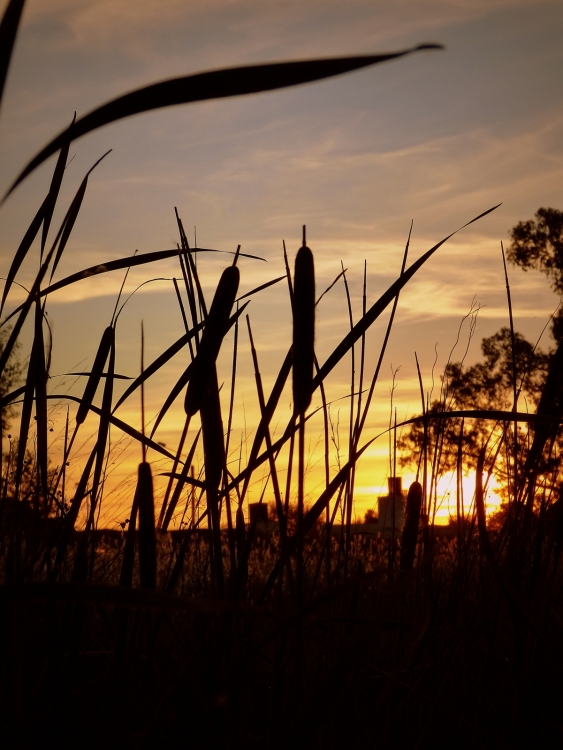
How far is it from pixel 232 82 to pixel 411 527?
96 centimetres

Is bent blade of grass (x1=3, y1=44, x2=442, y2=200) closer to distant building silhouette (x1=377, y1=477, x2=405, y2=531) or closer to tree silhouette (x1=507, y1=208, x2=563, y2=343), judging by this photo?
→ distant building silhouette (x1=377, y1=477, x2=405, y2=531)

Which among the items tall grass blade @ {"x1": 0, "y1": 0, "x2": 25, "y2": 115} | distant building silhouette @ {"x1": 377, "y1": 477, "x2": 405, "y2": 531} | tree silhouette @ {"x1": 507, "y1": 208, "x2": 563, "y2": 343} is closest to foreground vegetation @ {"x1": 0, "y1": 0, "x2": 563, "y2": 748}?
tall grass blade @ {"x1": 0, "y1": 0, "x2": 25, "y2": 115}

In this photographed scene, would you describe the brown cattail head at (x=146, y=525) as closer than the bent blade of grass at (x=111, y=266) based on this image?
Yes

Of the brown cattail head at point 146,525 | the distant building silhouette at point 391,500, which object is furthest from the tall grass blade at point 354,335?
the distant building silhouette at point 391,500

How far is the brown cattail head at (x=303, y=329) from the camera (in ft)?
2.19

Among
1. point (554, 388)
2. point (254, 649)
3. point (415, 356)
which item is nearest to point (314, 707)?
point (254, 649)

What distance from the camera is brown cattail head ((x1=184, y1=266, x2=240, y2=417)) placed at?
0.73 metres

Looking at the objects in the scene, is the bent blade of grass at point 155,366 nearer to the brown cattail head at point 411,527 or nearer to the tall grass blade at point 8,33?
the brown cattail head at point 411,527

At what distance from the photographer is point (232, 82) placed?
0.32 m

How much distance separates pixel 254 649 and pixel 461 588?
52 centimetres

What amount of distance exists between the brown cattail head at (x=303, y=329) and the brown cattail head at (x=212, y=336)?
3.2 inches

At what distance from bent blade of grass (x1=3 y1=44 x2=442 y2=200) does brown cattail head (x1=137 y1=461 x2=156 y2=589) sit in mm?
431

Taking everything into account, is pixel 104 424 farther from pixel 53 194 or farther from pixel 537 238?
pixel 537 238

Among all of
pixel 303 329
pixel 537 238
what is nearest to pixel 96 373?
pixel 303 329
